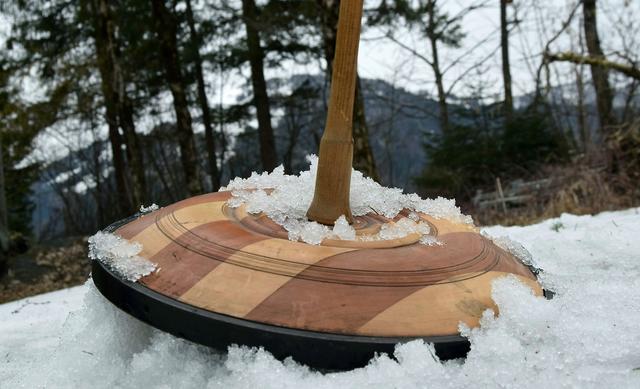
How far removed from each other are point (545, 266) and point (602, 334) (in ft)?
3.16

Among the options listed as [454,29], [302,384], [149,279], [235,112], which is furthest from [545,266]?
[454,29]

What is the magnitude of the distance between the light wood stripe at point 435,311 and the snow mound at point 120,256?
0.47 m

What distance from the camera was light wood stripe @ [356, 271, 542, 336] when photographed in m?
0.90

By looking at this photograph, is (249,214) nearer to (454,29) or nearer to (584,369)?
(584,369)

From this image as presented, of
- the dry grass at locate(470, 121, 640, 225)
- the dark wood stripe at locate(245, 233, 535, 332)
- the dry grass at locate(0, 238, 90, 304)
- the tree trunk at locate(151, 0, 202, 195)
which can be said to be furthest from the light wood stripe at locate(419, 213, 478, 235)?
the tree trunk at locate(151, 0, 202, 195)

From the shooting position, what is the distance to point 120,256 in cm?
108

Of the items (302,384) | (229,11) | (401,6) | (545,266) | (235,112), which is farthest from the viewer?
(235,112)

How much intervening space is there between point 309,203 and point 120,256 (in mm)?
486

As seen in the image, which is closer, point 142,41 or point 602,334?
point 602,334

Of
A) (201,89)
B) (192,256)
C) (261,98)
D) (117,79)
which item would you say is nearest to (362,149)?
(192,256)

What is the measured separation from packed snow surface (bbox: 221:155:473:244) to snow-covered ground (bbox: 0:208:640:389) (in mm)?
289

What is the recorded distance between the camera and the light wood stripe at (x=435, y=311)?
35.3 inches

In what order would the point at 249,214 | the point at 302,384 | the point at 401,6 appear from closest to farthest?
1. the point at 302,384
2. the point at 249,214
3. the point at 401,6

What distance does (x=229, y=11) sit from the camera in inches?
375
